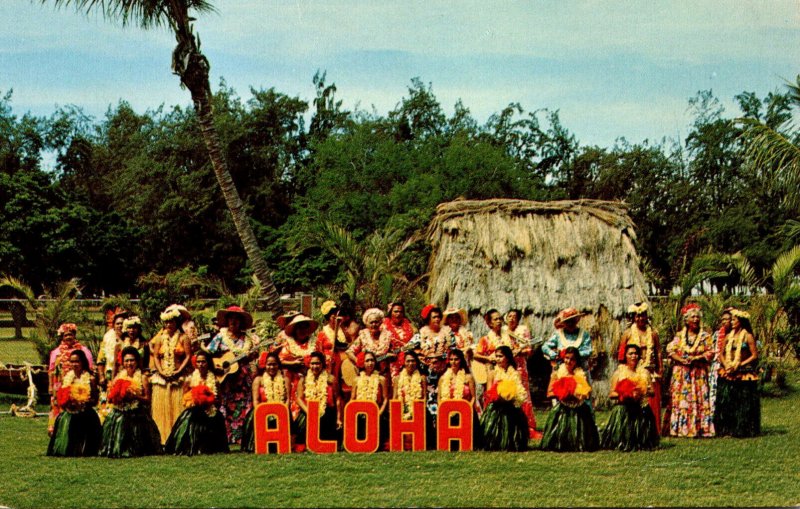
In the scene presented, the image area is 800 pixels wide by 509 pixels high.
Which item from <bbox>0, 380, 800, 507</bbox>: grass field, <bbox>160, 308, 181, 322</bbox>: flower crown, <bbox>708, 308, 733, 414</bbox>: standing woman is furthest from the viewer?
<bbox>708, 308, 733, 414</bbox>: standing woman

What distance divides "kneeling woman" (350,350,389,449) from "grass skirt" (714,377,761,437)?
163 inches

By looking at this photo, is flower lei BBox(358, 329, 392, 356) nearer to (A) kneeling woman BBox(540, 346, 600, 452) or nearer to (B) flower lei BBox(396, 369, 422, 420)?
(B) flower lei BBox(396, 369, 422, 420)

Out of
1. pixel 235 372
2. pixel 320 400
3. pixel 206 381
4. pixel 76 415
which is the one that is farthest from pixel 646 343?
pixel 76 415

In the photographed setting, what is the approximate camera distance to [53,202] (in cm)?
4050

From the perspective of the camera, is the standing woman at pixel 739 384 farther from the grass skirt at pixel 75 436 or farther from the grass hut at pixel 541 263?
the grass skirt at pixel 75 436

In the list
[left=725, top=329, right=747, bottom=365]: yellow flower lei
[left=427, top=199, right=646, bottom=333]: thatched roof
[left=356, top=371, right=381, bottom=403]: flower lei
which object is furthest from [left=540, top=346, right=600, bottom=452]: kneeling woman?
[left=427, top=199, right=646, bottom=333]: thatched roof

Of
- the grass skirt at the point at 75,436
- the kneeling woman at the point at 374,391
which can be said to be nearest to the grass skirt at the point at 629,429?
the kneeling woman at the point at 374,391

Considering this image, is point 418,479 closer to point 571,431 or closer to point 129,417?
point 571,431

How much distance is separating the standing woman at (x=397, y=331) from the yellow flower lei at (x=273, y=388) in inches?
55.8

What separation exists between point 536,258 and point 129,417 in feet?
22.2

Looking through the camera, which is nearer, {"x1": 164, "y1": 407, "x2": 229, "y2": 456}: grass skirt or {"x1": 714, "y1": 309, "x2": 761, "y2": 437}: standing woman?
{"x1": 164, "y1": 407, "x2": 229, "y2": 456}: grass skirt

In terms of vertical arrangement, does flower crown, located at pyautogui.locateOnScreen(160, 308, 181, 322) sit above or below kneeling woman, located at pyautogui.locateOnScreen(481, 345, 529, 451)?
above

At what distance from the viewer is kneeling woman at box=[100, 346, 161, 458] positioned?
1065 cm

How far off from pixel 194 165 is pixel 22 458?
116ft
